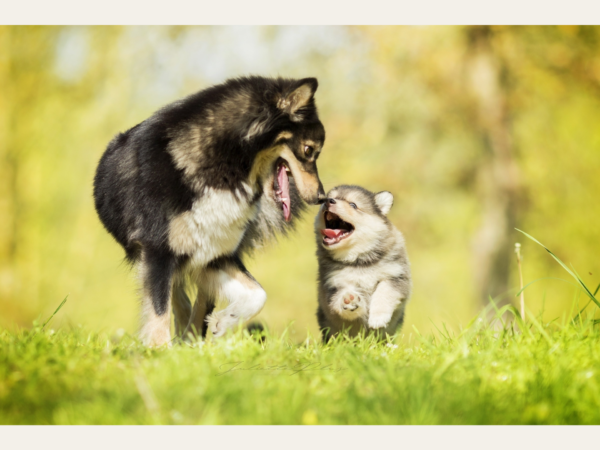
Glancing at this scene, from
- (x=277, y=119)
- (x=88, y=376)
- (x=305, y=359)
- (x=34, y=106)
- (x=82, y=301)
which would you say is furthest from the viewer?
(x=82, y=301)

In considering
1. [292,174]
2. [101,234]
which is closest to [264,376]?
[292,174]

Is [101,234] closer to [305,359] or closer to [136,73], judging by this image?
[136,73]

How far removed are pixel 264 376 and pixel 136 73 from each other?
883 cm

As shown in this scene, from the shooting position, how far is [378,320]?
427cm

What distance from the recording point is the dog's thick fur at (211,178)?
12.8 feet

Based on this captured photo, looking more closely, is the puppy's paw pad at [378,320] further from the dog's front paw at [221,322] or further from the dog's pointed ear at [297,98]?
the dog's pointed ear at [297,98]

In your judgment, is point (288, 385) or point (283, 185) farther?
point (283, 185)

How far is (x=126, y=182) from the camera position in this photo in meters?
4.21

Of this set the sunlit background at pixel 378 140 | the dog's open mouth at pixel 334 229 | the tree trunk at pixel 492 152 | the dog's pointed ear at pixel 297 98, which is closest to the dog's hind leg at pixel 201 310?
the dog's open mouth at pixel 334 229

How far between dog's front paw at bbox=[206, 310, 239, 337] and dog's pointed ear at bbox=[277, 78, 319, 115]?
164 cm

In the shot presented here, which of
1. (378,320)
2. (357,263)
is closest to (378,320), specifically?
(378,320)

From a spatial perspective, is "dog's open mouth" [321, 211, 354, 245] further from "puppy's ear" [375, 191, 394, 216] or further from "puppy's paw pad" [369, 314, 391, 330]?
"puppy's paw pad" [369, 314, 391, 330]

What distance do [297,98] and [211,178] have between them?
87 centimetres

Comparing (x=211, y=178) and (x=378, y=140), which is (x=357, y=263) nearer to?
(x=211, y=178)
